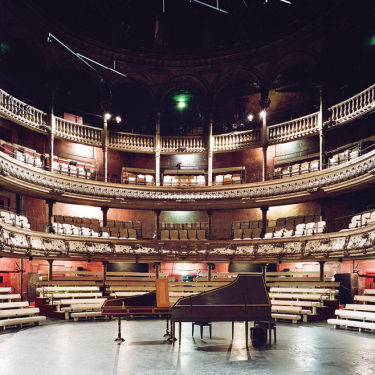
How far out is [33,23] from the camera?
17.0 meters

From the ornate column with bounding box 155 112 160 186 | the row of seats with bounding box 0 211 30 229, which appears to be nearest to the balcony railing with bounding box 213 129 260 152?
the ornate column with bounding box 155 112 160 186

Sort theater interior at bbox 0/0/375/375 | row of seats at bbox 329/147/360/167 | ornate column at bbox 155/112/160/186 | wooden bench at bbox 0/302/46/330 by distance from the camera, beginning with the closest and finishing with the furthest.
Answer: wooden bench at bbox 0/302/46/330 → theater interior at bbox 0/0/375/375 → row of seats at bbox 329/147/360/167 → ornate column at bbox 155/112/160/186

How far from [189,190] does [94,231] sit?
5099mm

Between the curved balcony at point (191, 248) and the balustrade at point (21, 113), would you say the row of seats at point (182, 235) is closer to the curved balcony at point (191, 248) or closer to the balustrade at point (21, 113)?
the curved balcony at point (191, 248)

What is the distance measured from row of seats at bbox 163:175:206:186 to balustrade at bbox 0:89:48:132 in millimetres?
6726

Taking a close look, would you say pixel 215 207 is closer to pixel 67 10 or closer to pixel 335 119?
pixel 335 119

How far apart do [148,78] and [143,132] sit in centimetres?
318

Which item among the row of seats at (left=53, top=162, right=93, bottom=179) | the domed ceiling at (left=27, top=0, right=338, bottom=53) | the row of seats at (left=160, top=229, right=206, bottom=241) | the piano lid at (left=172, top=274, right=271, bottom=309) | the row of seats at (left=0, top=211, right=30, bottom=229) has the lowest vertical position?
the piano lid at (left=172, top=274, right=271, bottom=309)

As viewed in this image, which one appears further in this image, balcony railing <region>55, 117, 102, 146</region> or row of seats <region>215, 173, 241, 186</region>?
row of seats <region>215, 173, 241, 186</region>

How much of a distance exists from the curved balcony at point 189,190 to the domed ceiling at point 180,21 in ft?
25.7

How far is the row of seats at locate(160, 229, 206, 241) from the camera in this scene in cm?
1814

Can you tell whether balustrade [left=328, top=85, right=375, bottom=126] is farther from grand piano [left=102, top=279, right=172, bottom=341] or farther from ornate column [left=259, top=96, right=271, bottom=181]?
grand piano [left=102, top=279, right=172, bottom=341]

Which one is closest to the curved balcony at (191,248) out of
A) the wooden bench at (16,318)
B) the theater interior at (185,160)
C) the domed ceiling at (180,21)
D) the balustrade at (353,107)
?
the theater interior at (185,160)

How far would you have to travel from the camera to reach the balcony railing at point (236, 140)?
1972 cm
